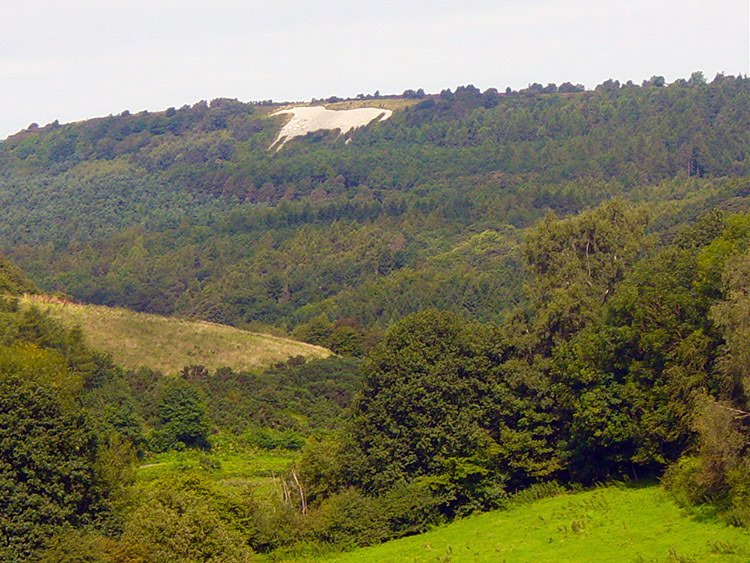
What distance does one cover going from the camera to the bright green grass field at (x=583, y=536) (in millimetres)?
29109

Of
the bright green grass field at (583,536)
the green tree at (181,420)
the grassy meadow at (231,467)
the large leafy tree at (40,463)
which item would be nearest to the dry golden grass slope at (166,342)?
the green tree at (181,420)

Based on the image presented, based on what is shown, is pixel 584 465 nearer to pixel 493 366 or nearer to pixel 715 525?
pixel 493 366

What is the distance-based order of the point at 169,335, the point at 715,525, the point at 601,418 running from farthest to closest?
the point at 169,335, the point at 601,418, the point at 715,525

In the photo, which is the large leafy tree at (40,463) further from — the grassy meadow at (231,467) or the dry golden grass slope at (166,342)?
the dry golden grass slope at (166,342)

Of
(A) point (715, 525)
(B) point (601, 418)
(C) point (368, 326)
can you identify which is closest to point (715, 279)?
(B) point (601, 418)

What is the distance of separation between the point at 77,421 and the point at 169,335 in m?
47.7

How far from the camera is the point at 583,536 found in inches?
1278

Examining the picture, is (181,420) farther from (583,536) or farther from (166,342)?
(583,536)

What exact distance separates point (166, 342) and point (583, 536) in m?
53.5

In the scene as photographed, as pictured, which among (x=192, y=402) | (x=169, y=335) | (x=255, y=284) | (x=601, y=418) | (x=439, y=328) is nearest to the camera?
(x=601, y=418)

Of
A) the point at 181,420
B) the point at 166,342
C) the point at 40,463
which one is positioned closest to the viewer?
the point at 40,463

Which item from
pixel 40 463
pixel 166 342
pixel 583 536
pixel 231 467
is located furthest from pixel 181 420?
pixel 583 536

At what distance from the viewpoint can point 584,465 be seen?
3962cm

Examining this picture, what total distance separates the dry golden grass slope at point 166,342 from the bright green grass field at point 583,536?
43.2 meters
